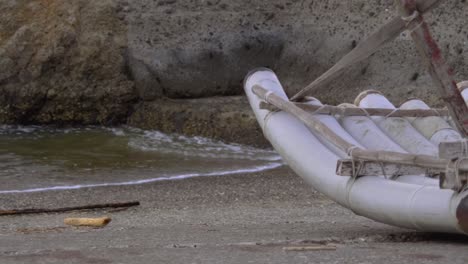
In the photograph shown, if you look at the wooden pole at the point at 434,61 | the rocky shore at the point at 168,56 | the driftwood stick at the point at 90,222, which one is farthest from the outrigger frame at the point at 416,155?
the rocky shore at the point at 168,56

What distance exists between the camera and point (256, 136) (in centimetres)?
1429

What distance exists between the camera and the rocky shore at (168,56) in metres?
14.8

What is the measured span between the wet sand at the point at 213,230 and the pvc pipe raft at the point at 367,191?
0.53ft

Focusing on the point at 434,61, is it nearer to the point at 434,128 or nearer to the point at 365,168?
the point at 365,168

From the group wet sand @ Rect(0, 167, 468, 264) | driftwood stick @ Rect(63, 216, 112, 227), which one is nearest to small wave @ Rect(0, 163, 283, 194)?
wet sand @ Rect(0, 167, 468, 264)

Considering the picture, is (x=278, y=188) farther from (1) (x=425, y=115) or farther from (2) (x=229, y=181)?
(1) (x=425, y=115)

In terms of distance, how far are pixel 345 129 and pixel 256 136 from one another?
6.74 meters

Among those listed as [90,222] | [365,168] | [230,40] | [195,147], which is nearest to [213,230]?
[90,222]

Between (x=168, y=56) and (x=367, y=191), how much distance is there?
9815mm

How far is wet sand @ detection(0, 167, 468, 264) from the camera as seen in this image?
17.5ft

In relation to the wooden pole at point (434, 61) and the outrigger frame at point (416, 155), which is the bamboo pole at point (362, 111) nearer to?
the outrigger frame at point (416, 155)

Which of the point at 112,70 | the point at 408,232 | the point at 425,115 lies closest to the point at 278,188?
the point at 425,115

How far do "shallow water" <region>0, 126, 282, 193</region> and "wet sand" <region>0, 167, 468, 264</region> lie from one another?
659 millimetres

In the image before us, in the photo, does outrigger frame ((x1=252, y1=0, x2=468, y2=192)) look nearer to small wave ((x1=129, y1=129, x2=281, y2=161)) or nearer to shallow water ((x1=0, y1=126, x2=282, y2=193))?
shallow water ((x1=0, y1=126, x2=282, y2=193))
